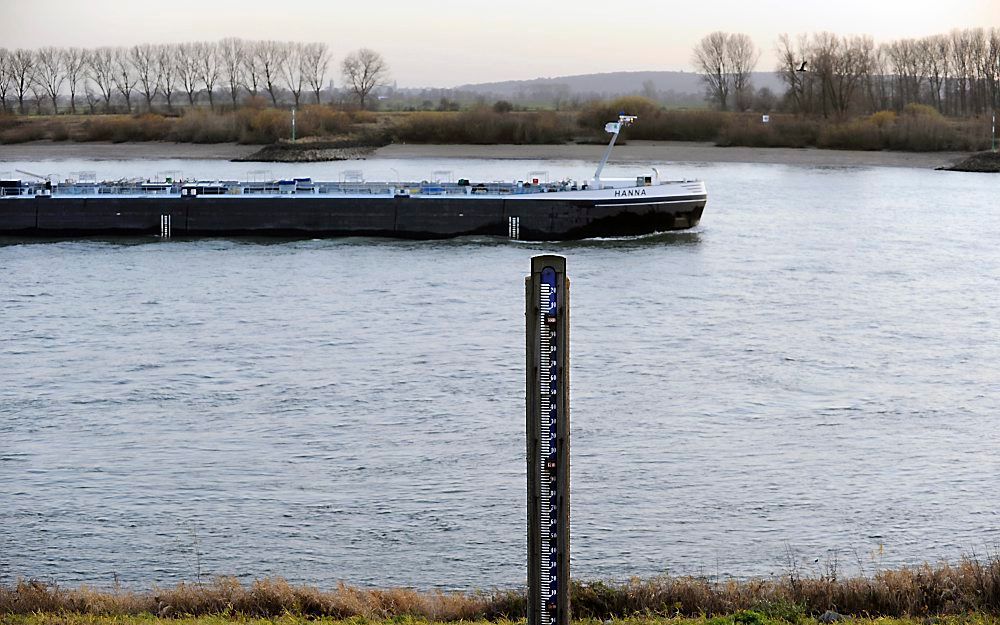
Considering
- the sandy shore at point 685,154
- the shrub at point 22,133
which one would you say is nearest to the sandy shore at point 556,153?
the sandy shore at point 685,154

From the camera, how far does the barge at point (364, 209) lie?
3681 centimetres

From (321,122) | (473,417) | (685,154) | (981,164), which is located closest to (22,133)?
(321,122)

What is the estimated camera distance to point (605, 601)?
29.0ft

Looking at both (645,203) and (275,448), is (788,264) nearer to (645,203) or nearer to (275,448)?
(645,203)

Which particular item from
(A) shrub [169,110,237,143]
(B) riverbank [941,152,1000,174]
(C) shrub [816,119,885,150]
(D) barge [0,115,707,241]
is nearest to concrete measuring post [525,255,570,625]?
(D) barge [0,115,707,241]

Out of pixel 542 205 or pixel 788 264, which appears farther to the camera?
pixel 542 205

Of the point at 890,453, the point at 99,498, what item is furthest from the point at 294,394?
the point at 890,453

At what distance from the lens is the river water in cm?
1197

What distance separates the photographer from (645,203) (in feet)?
121

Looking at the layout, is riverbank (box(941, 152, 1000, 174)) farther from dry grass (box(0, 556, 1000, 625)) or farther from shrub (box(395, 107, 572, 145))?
dry grass (box(0, 556, 1000, 625))

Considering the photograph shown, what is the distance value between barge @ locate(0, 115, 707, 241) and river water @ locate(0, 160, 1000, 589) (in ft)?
16.0

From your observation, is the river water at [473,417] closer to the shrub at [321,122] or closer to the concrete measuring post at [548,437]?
the concrete measuring post at [548,437]

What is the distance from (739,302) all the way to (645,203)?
38.9 feet

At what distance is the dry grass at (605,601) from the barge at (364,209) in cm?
2785
